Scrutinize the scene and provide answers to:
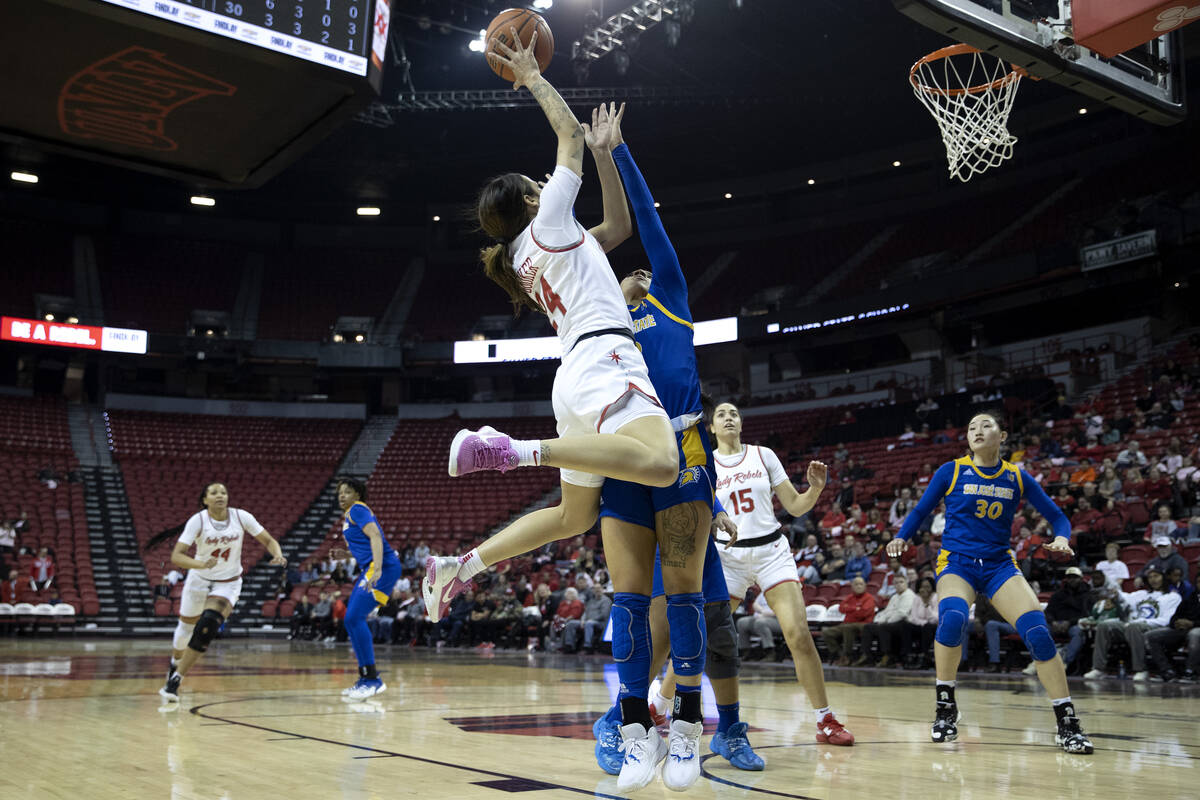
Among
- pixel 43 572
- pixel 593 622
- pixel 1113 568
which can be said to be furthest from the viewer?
pixel 43 572

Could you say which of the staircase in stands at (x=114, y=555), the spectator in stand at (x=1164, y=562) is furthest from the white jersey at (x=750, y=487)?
the staircase in stands at (x=114, y=555)

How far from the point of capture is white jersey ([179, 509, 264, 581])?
8016 mm

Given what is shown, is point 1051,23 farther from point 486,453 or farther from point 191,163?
point 191,163

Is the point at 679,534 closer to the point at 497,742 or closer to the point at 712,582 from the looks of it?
the point at 712,582

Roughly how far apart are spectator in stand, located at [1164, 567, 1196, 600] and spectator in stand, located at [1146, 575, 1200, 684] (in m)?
0.09

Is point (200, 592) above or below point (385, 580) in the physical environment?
below

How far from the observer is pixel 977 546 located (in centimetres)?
562

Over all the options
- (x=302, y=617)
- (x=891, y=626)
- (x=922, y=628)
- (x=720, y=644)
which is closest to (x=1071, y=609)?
(x=922, y=628)

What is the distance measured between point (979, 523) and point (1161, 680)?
6761mm

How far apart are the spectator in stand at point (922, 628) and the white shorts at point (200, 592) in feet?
27.1

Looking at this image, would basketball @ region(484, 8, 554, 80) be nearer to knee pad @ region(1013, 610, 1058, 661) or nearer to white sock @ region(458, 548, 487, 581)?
white sock @ region(458, 548, 487, 581)

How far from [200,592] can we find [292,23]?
15.6 feet

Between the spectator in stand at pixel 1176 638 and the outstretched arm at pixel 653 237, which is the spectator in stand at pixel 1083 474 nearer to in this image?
the spectator in stand at pixel 1176 638

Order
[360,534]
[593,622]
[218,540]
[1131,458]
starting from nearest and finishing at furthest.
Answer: [218,540] < [360,534] < [1131,458] < [593,622]
